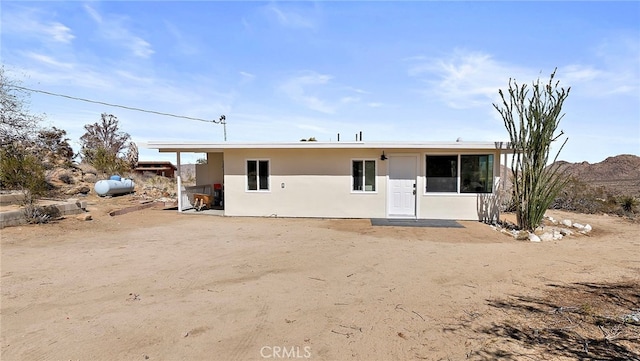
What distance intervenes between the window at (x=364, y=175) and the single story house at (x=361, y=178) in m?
0.03

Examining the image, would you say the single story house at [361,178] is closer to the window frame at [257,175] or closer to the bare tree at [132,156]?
the window frame at [257,175]

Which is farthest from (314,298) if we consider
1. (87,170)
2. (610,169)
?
(610,169)

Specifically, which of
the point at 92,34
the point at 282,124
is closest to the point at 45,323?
the point at 92,34

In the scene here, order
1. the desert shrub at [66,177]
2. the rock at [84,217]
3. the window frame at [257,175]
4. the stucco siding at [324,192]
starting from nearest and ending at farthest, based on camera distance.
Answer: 1. the rock at [84,217]
2. the stucco siding at [324,192]
3. the window frame at [257,175]
4. the desert shrub at [66,177]

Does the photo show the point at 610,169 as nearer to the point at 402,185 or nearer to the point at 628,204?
the point at 628,204

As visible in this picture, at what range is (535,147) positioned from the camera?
9.47 metres

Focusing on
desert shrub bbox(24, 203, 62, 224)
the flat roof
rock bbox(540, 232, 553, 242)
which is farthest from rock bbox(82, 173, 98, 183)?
rock bbox(540, 232, 553, 242)

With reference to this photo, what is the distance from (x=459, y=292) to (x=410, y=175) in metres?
7.15

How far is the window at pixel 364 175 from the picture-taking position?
11688 millimetres

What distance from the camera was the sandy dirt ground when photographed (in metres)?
3.13

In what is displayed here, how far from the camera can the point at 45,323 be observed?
11.9ft

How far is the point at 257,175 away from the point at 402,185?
5.09 m

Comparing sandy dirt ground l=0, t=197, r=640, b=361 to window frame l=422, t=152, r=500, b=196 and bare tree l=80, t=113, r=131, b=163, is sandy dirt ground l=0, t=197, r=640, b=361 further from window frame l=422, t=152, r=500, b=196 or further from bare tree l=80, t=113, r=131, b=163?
bare tree l=80, t=113, r=131, b=163

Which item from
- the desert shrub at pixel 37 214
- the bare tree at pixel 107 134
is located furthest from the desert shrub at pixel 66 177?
the bare tree at pixel 107 134
